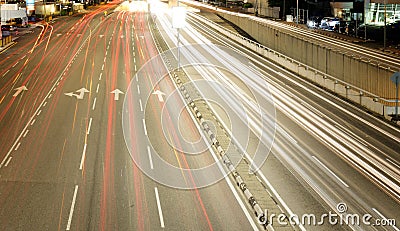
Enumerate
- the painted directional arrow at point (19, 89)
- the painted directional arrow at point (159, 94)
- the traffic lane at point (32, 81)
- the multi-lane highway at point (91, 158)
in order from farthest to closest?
the painted directional arrow at point (19, 89)
the painted directional arrow at point (159, 94)
the traffic lane at point (32, 81)
the multi-lane highway at point (91, 158)

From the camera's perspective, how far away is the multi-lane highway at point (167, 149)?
21125mm

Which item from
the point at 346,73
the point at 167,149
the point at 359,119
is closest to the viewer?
the point at 167,149

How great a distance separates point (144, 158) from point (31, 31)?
70088mm

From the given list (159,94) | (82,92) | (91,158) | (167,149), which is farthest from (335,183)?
(82,92)

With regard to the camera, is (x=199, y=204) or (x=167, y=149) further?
(x=167, y=149)

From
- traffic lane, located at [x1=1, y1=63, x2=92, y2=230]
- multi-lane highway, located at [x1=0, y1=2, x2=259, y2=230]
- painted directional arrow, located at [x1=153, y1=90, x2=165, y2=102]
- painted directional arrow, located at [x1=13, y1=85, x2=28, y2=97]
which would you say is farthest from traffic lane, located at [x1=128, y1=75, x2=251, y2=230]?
painted directional arrow, located at [x1=13, y1=85, x2=28, y2=97]

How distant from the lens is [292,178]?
986 inches

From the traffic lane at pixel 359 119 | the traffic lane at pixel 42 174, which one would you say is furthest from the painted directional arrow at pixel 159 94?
the traffic lane at pixel 359 119

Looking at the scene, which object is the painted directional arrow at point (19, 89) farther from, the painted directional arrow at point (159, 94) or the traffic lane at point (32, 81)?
the painted directional arrow at point (159, 94)

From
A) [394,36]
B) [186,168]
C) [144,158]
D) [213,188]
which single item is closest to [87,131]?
[144,158]

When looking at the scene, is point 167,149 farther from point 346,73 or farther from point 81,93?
point 346,73

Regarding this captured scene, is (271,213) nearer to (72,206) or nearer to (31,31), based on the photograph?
(72,206)

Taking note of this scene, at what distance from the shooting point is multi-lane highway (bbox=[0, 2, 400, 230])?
21.1 m

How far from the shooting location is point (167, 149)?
96.9ft
